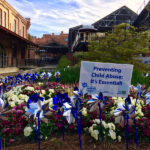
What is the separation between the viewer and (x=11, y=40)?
17828 mm

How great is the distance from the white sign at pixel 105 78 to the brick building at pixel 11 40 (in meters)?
12.1

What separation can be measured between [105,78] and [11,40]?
57.1 feet

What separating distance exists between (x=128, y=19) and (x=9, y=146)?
28.4 meters

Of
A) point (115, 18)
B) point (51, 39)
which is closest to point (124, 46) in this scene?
point (115, 18)

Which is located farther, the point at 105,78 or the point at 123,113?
the point at 105,78

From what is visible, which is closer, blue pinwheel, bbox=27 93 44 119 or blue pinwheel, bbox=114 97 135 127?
blue pinwheel, bbox=27 93 44 119

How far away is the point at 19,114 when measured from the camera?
2.46 meters

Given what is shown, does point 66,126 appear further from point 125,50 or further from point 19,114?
point 125,50

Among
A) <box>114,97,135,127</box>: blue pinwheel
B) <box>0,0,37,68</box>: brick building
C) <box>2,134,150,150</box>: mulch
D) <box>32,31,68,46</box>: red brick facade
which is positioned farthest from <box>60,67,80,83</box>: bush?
<box>32,31,68,46</box>: red brick facade

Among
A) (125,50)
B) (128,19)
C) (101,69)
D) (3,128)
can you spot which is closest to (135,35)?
(125,50)

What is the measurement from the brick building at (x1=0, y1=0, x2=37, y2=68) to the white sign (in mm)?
12100

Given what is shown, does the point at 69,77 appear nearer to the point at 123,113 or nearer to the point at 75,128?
the point at 75,128

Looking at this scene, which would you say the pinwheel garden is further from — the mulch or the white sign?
A: the white sign

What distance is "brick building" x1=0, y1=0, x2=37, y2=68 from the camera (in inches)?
607
